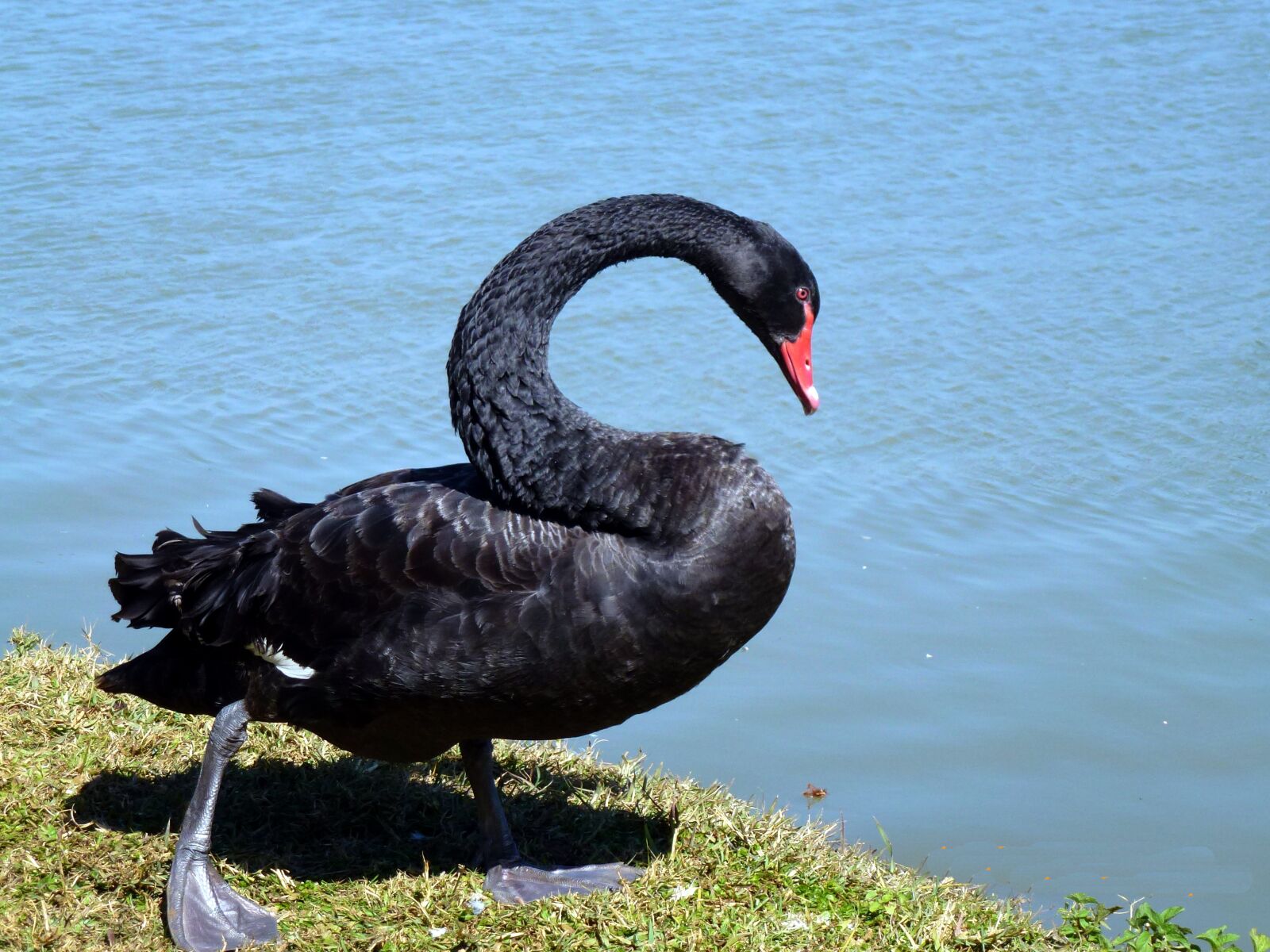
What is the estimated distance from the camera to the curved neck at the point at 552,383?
3.42 meters

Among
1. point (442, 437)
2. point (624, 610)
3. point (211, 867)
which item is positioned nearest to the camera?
point (624, 610)

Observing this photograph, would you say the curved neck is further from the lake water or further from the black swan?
the lake water

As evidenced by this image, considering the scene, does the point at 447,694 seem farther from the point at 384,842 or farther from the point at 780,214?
the point at 780,214

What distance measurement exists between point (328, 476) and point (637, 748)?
6.48ft

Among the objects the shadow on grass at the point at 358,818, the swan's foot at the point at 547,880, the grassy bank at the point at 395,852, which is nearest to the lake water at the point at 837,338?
the grassy bank at the point at 395,852

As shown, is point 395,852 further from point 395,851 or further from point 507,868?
point 507,868

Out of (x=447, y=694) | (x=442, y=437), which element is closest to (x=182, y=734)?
(x=447, y=694)

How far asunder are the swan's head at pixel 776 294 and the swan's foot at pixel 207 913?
5.79ft

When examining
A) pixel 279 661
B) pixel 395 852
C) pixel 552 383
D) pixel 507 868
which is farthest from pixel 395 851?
pixel 552 383

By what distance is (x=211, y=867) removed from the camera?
3.59 metres

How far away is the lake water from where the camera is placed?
481 cm

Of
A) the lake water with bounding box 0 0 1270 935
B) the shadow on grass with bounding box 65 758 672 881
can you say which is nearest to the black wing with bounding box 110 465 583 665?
the shadow on grass with bounding box 65 758 672 881

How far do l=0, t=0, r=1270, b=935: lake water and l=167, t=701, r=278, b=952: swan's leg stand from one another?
1.49 metres

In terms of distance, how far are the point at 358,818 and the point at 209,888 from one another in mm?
596
